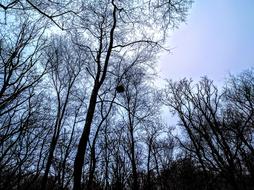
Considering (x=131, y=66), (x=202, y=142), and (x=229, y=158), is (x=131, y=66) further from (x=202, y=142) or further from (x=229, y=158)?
(x=202, y=142)

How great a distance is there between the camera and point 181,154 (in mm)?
26906

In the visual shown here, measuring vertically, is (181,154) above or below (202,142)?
above

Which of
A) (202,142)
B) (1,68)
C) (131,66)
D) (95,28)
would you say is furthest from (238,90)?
(1,68)

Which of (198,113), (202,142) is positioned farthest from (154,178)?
(198,113)

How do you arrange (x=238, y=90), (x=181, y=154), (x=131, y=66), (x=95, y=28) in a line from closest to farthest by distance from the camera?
(x=95, y=28), (x=131, y=66), (x=238, y=90), (x=181, y=154)

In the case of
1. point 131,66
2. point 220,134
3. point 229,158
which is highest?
point 131,66

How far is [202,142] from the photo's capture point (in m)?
19.0

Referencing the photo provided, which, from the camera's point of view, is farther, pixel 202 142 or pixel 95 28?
pixel 202 142

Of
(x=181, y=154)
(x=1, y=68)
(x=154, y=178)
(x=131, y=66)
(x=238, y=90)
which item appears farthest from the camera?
(x=154, y=178)

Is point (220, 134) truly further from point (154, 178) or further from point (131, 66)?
point (154, 178)

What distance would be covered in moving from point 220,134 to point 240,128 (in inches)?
57.7

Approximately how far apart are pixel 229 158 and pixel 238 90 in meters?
5.84

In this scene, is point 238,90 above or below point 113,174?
above

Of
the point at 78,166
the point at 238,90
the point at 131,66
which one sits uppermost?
the point at 238,90
